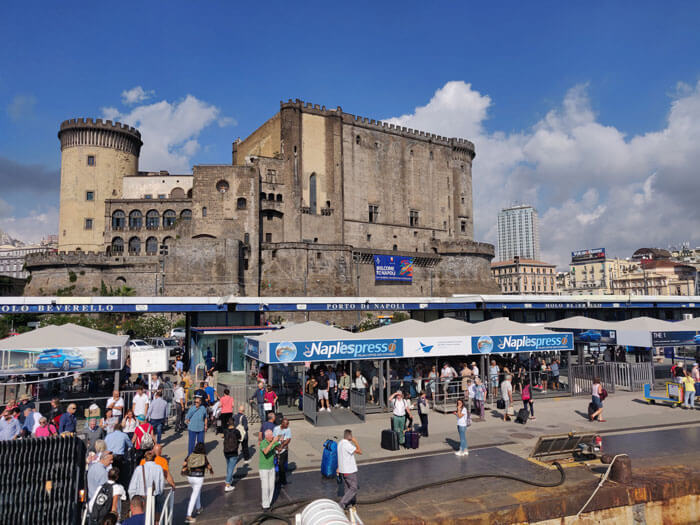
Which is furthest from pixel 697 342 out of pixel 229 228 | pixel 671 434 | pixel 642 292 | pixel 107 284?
pixel 642 292

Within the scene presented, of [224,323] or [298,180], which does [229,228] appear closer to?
[298,180]

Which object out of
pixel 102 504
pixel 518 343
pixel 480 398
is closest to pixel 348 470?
pixel 102 504

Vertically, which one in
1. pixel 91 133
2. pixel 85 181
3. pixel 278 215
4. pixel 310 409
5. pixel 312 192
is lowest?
pixel 310 409

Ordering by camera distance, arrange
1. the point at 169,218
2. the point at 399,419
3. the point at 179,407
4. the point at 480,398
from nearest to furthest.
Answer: the point at 399,419
the point at 179,407
the point at 480,398
the point at 169,218

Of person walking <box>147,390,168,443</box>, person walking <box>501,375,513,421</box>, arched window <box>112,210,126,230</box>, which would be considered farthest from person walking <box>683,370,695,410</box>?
arched window <box>112,210,126,230</box>

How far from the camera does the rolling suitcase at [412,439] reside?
13.3 meters

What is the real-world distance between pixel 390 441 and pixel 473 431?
3.43 m

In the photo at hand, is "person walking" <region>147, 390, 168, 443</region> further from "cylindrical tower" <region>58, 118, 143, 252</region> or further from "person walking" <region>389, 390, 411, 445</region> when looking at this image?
"cylindrical tower" <region>58, 118, 143, 252</region>

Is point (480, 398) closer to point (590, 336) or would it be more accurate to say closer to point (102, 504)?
point (590, 336)

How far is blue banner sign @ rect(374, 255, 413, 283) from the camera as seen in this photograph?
62.0 meters

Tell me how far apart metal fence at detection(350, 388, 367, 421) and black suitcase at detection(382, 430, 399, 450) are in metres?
3.57

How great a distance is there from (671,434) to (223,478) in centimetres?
1282

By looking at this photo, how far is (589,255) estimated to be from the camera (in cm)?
14388

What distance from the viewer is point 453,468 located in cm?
A: 1156
